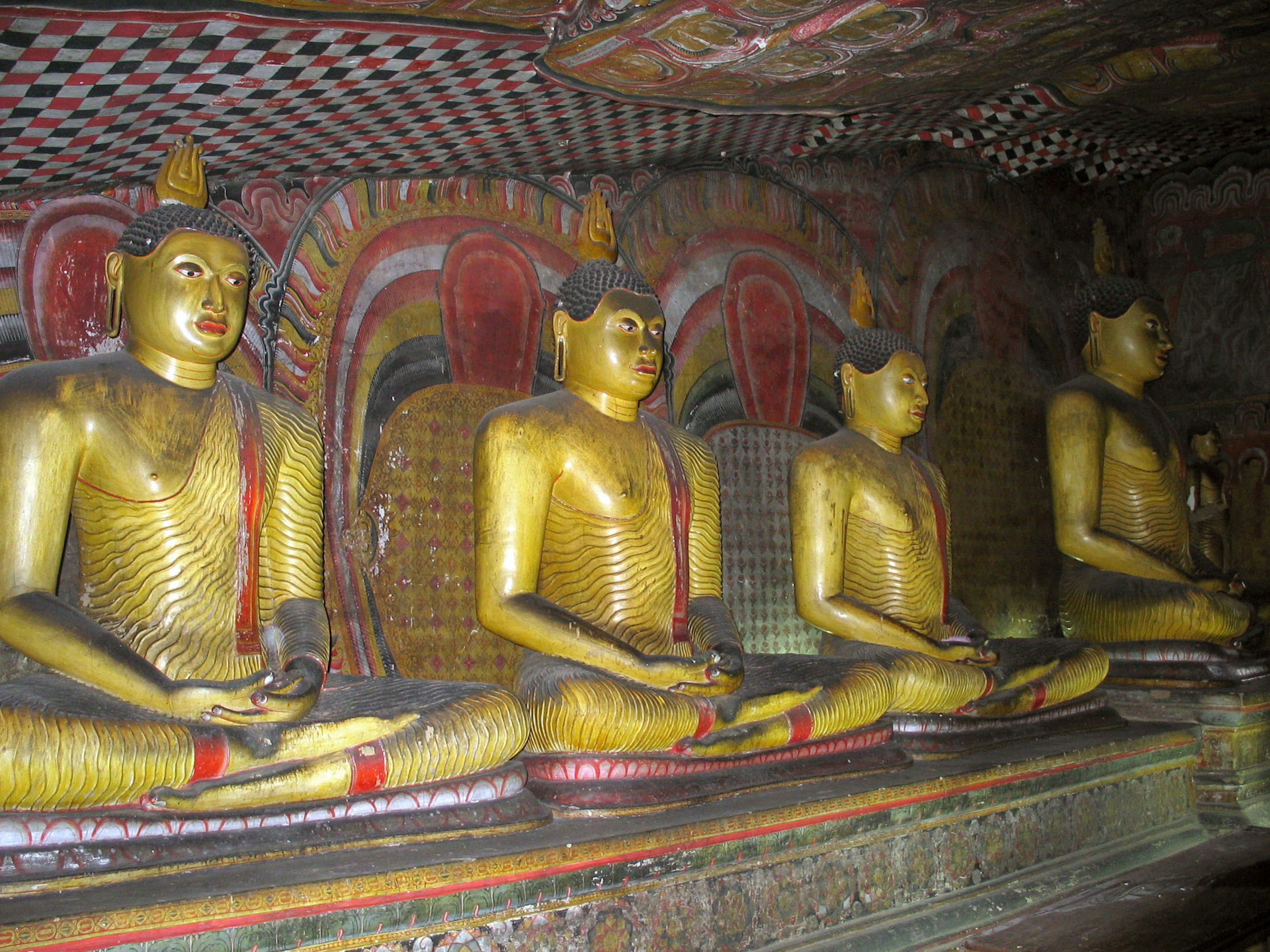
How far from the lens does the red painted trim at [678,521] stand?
13.7ft

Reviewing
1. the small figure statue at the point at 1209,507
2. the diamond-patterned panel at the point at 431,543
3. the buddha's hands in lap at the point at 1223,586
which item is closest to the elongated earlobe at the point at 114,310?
the diamond-patterned panel at the point at 431,543

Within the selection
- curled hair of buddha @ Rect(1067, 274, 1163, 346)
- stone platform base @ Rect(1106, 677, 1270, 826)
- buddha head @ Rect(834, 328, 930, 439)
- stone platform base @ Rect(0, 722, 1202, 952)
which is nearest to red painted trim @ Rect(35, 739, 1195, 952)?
stone platform base @ Rect(0, 722, 1202, 952)

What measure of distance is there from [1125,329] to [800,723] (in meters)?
3.66

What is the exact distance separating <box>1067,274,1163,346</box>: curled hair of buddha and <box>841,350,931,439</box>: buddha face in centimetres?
174

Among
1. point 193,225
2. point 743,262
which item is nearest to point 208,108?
point 193,225

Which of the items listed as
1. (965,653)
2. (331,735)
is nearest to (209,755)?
(331,735)

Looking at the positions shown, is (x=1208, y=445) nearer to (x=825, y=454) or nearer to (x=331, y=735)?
(x=825, y=454)

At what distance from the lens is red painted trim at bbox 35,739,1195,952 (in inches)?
93.5

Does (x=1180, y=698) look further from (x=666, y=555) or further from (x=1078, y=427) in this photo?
(x=666, y=555)

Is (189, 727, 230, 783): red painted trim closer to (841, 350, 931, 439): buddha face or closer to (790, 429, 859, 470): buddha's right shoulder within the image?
(790, 429, 859, 470): buddha's right shoulder

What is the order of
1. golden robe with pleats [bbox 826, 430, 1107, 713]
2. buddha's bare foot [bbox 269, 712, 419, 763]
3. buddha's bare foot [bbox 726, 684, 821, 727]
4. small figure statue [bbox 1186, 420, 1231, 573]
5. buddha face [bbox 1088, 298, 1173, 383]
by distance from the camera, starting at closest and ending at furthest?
buddha's bare foot [bbox 269, 712, 419, 763] → buddha's bare foot [bbox 726, 684, 821, 727] → golden robe with pleats [bbox 826, 430, 1107, 713] → buddha face [bbox 1088, 298, 1173, 383] → small figure statue [bbox 1186, 420, 1231, 573]

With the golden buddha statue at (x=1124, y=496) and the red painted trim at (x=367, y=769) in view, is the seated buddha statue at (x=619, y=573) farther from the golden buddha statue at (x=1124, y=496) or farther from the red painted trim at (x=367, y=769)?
the golden buddha statue at (x=1124, y=496)

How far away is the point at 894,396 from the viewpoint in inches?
206

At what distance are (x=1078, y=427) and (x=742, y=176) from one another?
84.7 inches
